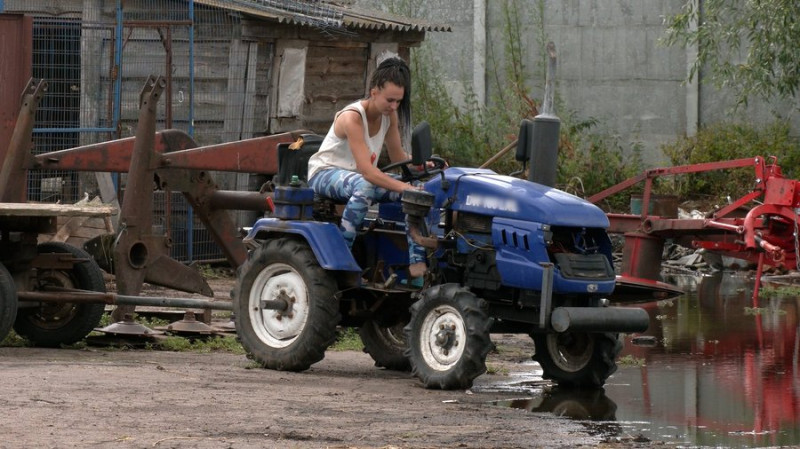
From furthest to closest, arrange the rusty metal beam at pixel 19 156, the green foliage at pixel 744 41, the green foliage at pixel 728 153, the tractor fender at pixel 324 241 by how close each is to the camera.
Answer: the green foliage at pixel 728 153, the green foliage at pixel 744 41, the rusty metal beam at pixel 19 156, the tractor fender at pixel 324 241

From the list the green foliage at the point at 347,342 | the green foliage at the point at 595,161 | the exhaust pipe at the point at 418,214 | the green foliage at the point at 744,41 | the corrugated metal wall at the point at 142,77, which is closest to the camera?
the exhaust pipe at the point at 418,214

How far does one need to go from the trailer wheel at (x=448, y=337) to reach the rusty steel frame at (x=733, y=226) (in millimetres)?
6192

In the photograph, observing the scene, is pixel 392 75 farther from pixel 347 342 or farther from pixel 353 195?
pixel 347 342

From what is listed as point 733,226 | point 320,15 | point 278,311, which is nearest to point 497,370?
point 278,311

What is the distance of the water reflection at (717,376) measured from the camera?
7.11 meters

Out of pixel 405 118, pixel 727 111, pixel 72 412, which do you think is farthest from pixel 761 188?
pixel 72 412

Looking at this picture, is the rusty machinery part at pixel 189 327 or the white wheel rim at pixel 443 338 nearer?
the white wheel rim at pixel 443 338

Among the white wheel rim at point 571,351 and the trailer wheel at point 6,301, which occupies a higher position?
the trailer wheel at point 6,301

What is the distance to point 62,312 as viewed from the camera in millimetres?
10000

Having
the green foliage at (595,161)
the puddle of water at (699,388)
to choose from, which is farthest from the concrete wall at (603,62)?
the puddle of water at (699,388)

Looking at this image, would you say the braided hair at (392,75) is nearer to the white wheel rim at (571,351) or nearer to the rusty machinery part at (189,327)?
the white wheel rim at (571,351)

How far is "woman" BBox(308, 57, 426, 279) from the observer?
8570mm

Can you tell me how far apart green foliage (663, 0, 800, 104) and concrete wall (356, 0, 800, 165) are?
549 millimetres

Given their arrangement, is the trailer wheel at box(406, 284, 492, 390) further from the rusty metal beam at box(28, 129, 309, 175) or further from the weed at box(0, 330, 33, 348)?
the weed at box(0, 330, 33, 348)
